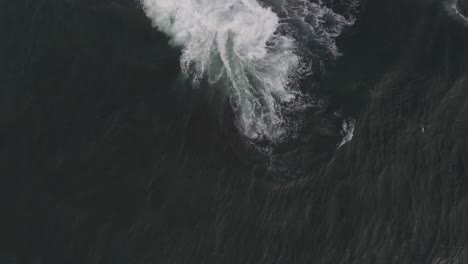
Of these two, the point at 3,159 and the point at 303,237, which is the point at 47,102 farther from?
the point at 303,237

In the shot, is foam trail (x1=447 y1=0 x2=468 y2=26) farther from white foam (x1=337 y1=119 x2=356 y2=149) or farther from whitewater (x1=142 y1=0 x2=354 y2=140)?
white foam (x1=337 y1=119 x2=356 y2=149)

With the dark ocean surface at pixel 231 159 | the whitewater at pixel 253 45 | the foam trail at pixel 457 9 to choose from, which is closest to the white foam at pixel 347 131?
the dark ocean surface at pixel 231 159

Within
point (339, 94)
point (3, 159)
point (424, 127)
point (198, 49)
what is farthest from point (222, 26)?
point (3, 159)

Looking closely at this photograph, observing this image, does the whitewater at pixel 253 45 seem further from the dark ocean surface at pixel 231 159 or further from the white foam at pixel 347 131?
the white foam at pixel 347 131

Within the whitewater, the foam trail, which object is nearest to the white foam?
the whitewater

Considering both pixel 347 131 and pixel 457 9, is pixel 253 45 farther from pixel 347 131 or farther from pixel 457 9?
pixel 457 9
